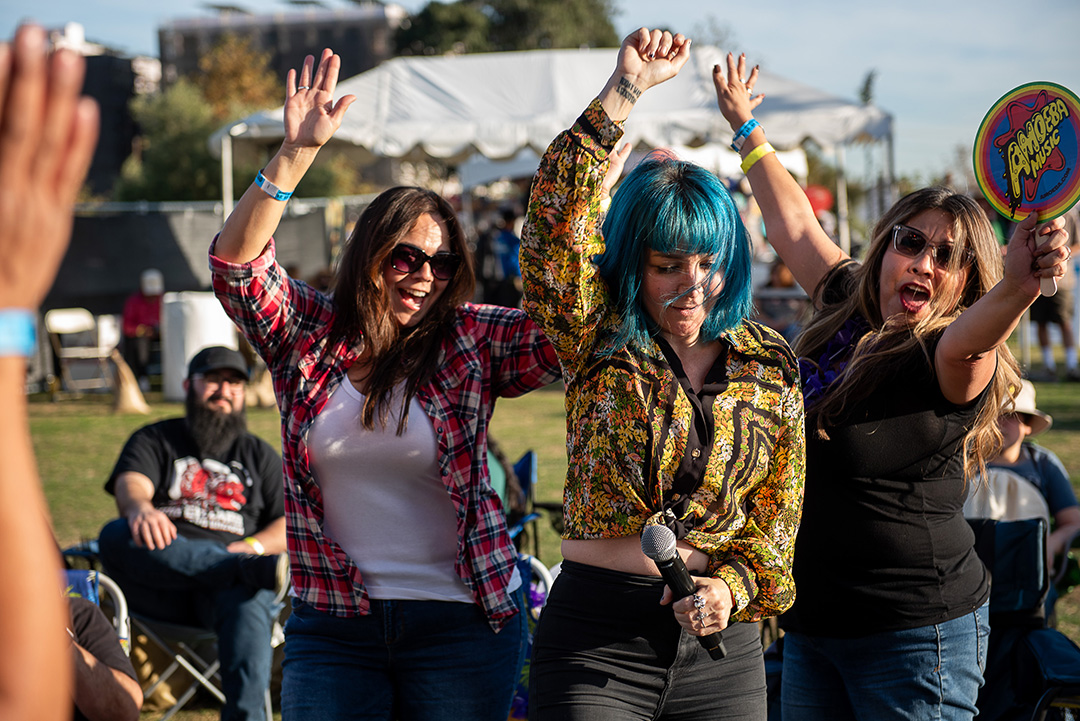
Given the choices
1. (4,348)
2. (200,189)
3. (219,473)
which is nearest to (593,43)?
(200,189)

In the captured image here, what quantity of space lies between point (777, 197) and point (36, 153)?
7.11ft

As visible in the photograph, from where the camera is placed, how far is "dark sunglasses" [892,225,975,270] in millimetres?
2436

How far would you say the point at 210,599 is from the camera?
396cm

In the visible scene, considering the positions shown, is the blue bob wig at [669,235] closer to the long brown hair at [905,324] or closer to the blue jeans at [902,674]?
the long brown hair at [905,324]

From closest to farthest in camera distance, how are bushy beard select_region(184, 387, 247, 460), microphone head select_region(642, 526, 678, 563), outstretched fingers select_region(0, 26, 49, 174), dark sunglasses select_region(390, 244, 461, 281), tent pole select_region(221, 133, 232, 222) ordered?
1. outstretched fingers select_region(0, 26, 49, 174)
2. microphone head select_region(642, 526, 678, 563)
3. dark sunglasses select_region(390, 244, 461, 281)
4. bushy beard select_region(184, 387, 247, 460)
5. tent pole select_region(221, 133, 232, 222)

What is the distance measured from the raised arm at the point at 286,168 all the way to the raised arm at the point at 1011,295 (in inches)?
56.5

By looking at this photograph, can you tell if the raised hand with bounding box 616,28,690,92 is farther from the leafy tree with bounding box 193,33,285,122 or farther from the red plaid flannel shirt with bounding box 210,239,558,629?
the leafy tree with bounding box 193,33,285,122

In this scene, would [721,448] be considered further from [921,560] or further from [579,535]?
[921,560]

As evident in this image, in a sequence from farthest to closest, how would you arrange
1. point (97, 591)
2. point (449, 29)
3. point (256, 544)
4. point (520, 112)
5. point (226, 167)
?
point (449, 29), point (226, 167), point (520, 112), point (256, 544), point (97, 591)

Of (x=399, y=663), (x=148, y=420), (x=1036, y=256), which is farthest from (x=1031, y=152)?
(x=148, y=420)

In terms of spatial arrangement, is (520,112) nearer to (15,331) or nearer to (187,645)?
(187,645)

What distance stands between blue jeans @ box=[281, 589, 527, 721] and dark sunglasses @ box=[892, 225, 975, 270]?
1.38 metres

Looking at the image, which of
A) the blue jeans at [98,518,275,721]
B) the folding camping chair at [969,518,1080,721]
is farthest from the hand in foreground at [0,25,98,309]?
the blue jeans at [98,518,275,721]

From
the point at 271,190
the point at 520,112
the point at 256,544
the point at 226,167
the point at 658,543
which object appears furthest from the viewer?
the point at 226,167
